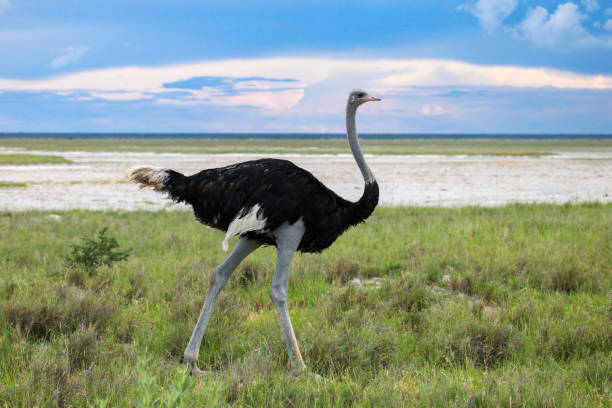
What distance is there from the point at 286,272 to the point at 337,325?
2.94 feet

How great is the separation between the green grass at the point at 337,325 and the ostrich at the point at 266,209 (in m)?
0.47

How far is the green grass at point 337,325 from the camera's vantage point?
12.0ft

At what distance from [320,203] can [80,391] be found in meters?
1.94

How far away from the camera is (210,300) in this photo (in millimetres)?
4402

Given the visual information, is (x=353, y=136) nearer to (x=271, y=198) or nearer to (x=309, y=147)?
(x=271, y=198)

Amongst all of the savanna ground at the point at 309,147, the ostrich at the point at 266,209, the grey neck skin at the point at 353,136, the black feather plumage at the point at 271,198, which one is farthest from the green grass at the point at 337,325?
the savanna ground at the point at 309,147

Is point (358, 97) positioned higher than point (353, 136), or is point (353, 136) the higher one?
point (358, 97)

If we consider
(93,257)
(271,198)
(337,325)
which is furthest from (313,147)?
(271,198)

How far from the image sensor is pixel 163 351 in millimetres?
4766

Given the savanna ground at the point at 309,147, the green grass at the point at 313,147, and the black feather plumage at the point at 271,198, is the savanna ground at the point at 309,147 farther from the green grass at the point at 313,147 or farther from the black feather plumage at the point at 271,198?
the black feather plumage at the point at 271,198

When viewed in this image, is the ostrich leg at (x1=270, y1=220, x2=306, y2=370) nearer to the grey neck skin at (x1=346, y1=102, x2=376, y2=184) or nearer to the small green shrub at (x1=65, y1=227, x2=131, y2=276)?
the grey neck skin at (x1=346, y1=102, x2=376, y2=184)

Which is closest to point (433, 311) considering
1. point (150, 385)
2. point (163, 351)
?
point (163, 351)

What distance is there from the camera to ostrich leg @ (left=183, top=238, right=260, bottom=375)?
14.2 feet

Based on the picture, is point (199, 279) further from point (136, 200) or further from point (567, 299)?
point (136, 200)
